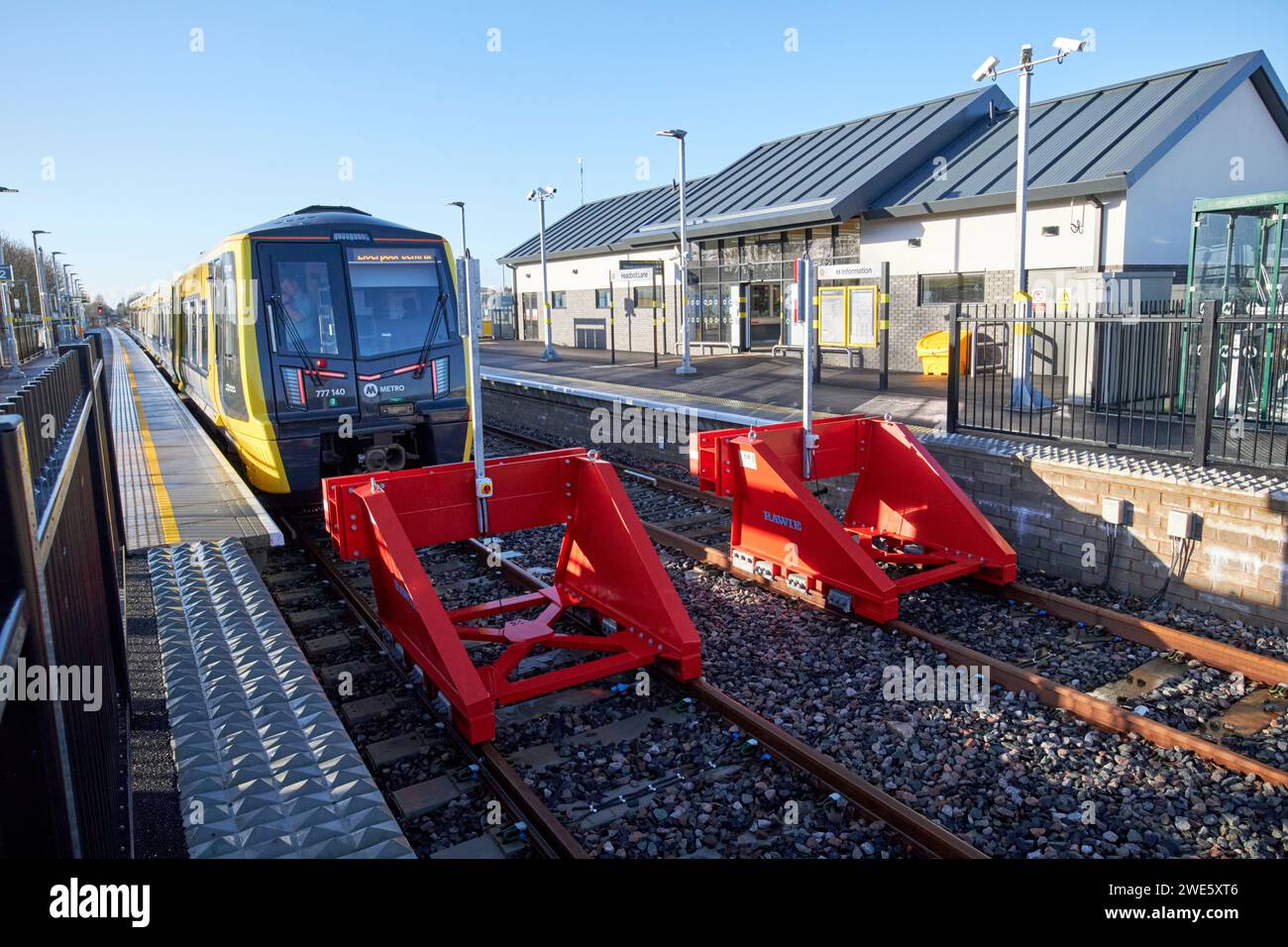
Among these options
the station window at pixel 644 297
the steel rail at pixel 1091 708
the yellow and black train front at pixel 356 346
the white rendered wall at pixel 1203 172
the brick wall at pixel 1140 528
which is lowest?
the steel rail at pixel 1091 708

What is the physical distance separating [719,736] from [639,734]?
488 mm

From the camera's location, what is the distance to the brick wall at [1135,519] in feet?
22.2

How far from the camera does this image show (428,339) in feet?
32.9

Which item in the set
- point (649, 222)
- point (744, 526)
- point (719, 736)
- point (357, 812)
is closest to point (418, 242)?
point (744, 526)

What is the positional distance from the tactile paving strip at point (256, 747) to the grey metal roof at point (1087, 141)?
15.7 meters

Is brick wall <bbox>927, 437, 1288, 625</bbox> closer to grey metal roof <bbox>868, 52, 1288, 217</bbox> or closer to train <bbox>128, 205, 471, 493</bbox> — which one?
train <bbox>128, 205, 471, 493</bbox>

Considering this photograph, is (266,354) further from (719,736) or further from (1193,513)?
(1193,513)

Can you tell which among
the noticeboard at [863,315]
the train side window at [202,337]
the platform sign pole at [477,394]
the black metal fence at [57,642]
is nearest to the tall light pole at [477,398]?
A: the platform sign pole at [477,394]

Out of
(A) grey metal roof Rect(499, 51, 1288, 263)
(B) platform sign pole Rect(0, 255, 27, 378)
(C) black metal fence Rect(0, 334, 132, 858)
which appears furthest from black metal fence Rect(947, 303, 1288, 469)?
(B) platform sign pole Rect(0, 255, 27, 378)

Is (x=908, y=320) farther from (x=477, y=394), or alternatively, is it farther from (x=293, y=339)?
(x=477, y=394)

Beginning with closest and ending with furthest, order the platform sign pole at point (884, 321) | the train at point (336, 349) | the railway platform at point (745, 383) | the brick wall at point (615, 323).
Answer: the train at point (336, 349) → the railway platform at point (745, 383) → the platform sign pole at point (884, 321) → the brick wall at point (615, 323)

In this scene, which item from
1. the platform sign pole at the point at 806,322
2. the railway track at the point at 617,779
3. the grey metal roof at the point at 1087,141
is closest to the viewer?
the railway track at the point at 617,779

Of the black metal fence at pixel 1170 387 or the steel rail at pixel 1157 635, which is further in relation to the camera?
the black metal fence at pixel 1170 387

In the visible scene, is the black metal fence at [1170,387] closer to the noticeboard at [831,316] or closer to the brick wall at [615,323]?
the noticeboard at [831,316]
